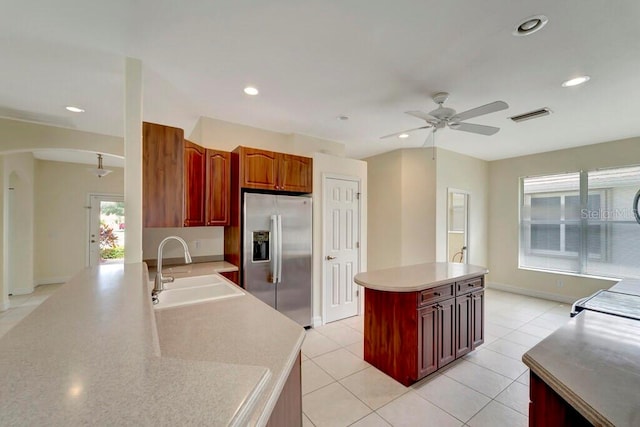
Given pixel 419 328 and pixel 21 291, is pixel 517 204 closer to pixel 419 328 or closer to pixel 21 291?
pixel 419 328

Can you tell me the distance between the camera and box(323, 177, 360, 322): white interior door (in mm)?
3779

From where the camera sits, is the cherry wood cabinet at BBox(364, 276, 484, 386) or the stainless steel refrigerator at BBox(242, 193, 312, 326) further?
the stainless steel refrigerator at BBox(242, 193, 312, 326)

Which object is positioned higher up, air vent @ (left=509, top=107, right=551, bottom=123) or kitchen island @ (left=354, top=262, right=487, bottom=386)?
air vent @ (left=509, top=107, right=551, bottom=123)

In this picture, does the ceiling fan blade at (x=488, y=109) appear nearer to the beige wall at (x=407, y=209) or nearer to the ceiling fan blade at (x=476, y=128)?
the ceiling fan blade at (x=476, y=128)

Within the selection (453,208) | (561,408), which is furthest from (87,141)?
(453,208)

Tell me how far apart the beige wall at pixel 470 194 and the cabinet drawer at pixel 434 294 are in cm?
219

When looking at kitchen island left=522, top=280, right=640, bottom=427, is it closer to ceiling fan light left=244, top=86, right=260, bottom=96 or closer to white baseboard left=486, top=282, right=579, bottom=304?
ceiling fan light left=244, top=86, right=260, bottom=96

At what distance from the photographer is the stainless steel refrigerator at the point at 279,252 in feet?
10.3

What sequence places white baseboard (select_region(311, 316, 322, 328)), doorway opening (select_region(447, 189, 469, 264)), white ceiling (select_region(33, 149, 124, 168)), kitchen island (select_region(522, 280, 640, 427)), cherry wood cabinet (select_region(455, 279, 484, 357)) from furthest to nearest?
white ceiling (select_region(33, 149, 124, 168))
doorway opening (select_region(447, 189, 469, 264))
white baseboard (select_region(311, 316, 322, 328))
cherry wood cabinet (select_region(455, 279, 484, 357))
kitchen island (select_region(522, 280, 640, 427))

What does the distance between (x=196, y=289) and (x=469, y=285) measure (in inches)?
104

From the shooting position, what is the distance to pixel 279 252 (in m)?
3.28

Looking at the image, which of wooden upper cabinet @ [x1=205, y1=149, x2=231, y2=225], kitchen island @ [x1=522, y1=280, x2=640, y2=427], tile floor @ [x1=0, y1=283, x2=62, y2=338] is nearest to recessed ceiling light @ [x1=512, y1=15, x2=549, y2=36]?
kitchen island @ [x1=522, y1=280, x2=640, y2=427]

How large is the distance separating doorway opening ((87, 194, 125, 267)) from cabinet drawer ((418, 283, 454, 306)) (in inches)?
270

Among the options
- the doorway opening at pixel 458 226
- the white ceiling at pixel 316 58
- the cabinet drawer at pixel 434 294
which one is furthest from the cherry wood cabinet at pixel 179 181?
the doorway opening at pixel 458 226
